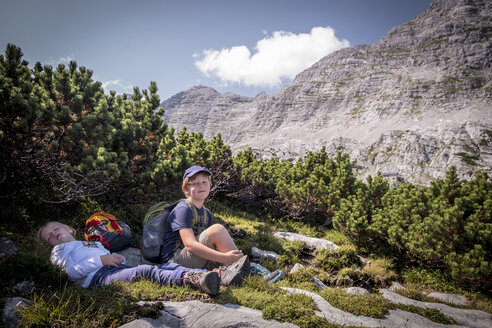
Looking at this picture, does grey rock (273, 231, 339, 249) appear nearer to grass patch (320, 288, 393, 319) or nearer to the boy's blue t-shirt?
grass patch (320, 288, 393, 319)

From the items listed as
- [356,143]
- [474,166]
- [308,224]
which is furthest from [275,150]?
[308,224]

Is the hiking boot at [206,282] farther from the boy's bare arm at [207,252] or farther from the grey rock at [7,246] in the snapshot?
the grey rock at [7,246]

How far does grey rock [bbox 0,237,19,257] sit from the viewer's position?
4.29 metres

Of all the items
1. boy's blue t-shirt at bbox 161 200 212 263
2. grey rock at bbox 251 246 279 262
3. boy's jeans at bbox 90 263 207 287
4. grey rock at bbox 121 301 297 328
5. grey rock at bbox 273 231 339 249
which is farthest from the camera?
grey rock at bbox 273 231 339 249

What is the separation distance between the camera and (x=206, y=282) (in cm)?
341

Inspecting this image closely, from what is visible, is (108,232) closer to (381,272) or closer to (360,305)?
(360,305)

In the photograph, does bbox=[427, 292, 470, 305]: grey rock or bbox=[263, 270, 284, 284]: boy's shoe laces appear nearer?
bbox=[263, 270, 284, 284]: boy's shoe laces

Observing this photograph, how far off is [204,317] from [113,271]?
2.01m

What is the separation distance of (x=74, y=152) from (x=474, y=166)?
165m

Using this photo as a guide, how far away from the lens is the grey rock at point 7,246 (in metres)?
4.29

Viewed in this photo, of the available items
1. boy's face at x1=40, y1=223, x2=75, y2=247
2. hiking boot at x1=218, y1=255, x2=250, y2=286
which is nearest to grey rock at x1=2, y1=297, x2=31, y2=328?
boy's face at x1=40, y1=223, x2=75, y2=247

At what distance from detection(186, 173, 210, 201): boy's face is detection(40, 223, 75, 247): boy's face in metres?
2.83

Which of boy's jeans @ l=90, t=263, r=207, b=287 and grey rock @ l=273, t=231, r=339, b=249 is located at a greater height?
boy's jeans @ l=90, t=263, r=207, b=287

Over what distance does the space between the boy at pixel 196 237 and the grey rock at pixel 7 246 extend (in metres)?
2.82
